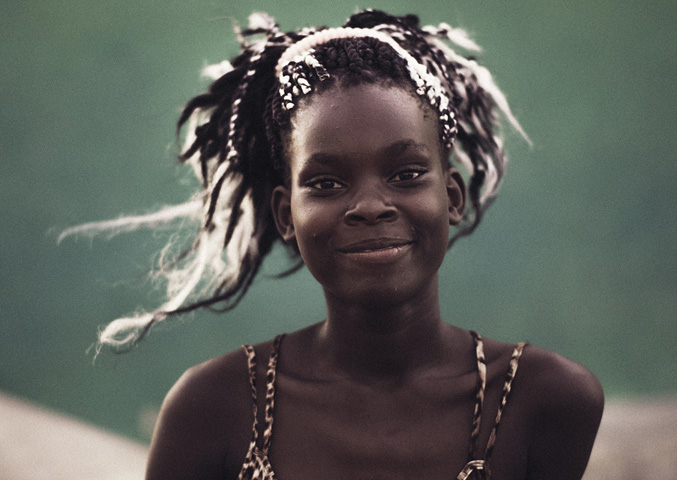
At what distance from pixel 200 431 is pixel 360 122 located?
59 centimetres

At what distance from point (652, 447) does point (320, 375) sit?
128 cm

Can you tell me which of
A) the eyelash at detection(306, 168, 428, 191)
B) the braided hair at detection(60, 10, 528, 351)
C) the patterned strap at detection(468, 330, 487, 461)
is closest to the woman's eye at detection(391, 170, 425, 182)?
the eyelash at detection(306, 168, 428, 191)

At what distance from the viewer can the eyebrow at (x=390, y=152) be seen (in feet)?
3.56

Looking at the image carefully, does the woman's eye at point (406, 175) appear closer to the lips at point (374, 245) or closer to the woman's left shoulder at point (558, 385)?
the lips at point (374, 245)

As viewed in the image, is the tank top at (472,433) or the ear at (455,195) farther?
the ear at (455,195)

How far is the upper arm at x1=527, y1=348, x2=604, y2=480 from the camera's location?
3.90 feet

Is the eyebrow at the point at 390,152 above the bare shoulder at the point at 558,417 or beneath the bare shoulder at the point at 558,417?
above

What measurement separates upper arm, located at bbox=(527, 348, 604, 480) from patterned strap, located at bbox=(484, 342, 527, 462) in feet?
0.12

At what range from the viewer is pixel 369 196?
42.1 inches

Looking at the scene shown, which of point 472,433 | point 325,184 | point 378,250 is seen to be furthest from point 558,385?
point 325,184

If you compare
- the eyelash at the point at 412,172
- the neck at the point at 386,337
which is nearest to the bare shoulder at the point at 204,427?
the neck at the point at 386,337

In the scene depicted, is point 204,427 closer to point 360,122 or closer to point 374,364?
point 374,364

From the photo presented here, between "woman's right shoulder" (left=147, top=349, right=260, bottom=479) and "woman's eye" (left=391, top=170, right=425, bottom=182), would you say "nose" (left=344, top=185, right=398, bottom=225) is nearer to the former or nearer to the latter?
"woman's eye" (left=391, top=170, right=425, bottom=182)

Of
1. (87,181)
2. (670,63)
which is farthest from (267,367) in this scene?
(670,63)
